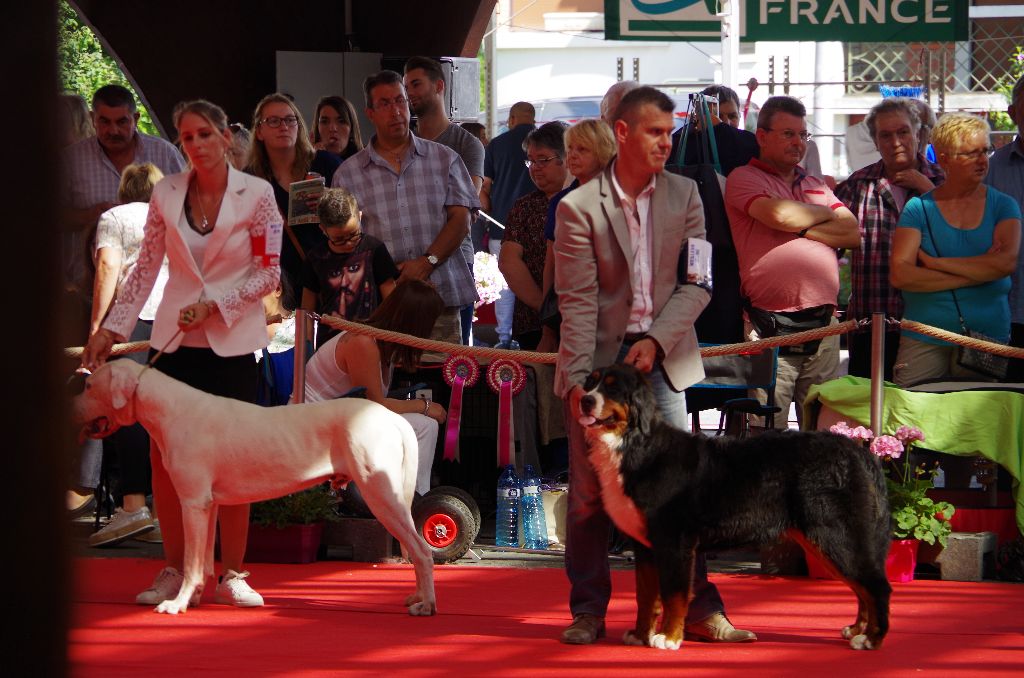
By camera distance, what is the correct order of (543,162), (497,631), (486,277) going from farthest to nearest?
1. (486,277)
2. (543,162)
3. (497,631)

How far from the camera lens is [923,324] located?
654 centimetres

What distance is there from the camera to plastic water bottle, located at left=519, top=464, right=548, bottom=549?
274 inches

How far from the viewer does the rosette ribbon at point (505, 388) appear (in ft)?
23.4

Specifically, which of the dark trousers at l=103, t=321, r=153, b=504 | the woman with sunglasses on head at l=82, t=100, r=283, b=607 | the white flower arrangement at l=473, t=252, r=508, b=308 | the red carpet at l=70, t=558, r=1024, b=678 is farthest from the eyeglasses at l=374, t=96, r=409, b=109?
the red carpet at l=70, t=558, r=1024, b=678

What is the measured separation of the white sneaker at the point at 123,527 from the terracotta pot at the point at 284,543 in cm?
72

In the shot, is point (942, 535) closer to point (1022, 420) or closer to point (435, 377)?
point (1022, 420)

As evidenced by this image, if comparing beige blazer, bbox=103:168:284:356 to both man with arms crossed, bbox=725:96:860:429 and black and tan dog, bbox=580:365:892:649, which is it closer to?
black and tan dog, bbox=580:365:892:649

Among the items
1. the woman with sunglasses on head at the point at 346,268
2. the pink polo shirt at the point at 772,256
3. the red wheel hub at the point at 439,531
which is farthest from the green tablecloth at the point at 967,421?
the woman with sunglasses on head at the point at 346,268

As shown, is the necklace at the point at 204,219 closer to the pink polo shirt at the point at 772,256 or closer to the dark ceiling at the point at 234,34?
the pink polo shirt at the point at 772,256

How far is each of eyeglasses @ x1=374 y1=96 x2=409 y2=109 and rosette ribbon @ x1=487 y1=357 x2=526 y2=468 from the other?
158cm

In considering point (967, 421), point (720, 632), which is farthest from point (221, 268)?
point (967, 421)

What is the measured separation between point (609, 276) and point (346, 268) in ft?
8.93

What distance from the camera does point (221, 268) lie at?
536 centimetres

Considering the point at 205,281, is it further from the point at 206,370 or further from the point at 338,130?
the point at 338,130
